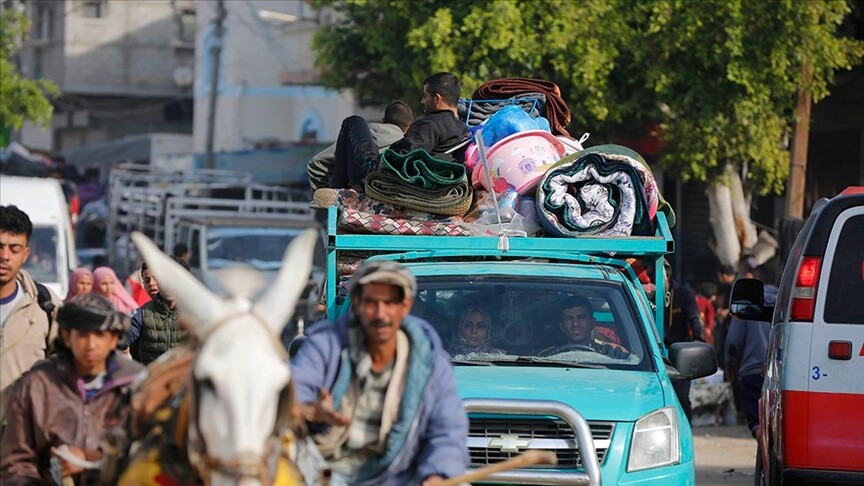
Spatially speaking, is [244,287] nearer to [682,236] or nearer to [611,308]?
[611,308]

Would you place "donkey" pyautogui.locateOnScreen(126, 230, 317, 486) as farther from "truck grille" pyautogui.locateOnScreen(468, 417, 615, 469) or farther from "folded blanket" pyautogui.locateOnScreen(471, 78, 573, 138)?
"folded blanket" pyautogui.locateOnScreen(471, 78, 573, 138)

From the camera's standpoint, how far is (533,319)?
315 inches

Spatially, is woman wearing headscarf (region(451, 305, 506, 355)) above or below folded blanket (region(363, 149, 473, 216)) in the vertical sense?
below

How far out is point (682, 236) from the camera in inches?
1032

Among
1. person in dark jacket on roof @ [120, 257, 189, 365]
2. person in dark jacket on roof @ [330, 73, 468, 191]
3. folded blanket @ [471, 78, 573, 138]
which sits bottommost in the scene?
person in dark jacket on roof @ [120, 257, 189, 365]

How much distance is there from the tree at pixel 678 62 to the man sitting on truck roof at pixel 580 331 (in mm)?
10996

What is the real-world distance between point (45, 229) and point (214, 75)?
2180 centimetres

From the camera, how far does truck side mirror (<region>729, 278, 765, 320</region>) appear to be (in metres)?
9.17

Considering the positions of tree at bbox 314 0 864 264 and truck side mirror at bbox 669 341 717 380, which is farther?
tree at bbox 314 0 864 264

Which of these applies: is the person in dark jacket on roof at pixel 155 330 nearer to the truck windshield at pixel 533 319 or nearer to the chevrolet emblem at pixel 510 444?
the truck windshield at pixel 533 319

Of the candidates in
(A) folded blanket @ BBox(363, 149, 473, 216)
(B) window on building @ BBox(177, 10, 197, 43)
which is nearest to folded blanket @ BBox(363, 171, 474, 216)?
(A) folded blanket @ BBox(363, 149, 473, 216)

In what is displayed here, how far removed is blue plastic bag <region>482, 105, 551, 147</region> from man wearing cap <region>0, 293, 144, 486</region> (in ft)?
15.4

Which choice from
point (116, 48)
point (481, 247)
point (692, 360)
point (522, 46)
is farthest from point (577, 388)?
point (116, 48)

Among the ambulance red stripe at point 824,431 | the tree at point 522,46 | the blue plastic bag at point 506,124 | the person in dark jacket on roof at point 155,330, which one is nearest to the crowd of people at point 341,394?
the ambulance red stripe at point 824,431
